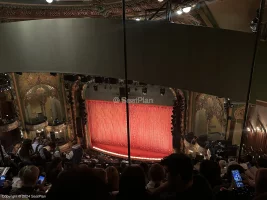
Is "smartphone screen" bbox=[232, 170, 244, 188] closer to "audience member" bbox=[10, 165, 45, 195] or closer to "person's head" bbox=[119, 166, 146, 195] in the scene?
"person's head" bbox=[119, 166, 146, 195]

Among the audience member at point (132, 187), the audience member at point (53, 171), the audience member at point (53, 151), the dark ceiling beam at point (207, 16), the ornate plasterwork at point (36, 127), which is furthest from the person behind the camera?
the ornate plasterwork at point (36, 127)

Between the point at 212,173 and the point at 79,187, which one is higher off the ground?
the point at 79,187

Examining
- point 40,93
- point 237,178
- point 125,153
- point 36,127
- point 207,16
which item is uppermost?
point 207,16

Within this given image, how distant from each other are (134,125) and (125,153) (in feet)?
4.31

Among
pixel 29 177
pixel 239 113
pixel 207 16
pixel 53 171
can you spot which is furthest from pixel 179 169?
pixel 239 113

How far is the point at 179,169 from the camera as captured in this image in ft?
6.37

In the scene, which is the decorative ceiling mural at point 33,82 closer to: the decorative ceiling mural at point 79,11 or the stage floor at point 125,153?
the decorative ceiling mural at point 79,11

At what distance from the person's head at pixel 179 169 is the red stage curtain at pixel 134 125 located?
8.93 metres

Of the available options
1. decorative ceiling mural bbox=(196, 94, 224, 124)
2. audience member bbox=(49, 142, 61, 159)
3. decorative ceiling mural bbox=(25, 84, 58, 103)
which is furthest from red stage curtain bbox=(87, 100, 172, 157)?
audience member bbox=(49, 142, 61, 159)

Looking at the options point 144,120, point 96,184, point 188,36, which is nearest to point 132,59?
point 188,36

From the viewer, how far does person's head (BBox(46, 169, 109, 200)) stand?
0.80 m

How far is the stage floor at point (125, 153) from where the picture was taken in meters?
11.6

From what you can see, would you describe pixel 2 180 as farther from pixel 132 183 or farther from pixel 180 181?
pixel 180 181

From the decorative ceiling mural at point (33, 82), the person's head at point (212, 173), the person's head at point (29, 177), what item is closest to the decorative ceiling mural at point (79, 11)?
the decorative ceiling mural at point (33, 82)
